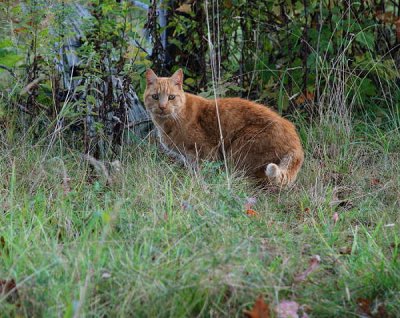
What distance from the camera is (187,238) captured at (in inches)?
125

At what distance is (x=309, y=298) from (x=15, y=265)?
45.6 inches

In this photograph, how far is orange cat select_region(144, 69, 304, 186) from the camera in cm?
484

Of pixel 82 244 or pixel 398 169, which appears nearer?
pixel 82 244

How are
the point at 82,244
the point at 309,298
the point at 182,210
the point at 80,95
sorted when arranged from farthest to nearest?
the point at 80,95 → the point at 182,210 → the point at 82,244 → the point at 309,298

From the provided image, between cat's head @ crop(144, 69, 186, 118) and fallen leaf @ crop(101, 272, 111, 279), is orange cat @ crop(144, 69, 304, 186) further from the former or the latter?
fallen leaf @ crop(101, 272, 111, 279)

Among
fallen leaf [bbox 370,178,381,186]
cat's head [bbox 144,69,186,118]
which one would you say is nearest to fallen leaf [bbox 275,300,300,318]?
fallen leaf [bbox 370,178,381,186]

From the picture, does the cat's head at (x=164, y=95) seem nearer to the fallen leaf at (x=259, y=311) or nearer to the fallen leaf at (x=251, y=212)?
the fallen leaf at (x=251, y=212)

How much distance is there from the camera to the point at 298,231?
3.73 meters

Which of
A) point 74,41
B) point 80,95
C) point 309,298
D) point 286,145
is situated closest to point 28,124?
point 80,95

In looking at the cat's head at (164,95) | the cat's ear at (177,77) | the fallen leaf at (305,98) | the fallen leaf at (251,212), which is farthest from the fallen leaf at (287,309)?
the fallen leaf at (305,98)

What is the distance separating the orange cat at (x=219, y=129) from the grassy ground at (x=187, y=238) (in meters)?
0.21

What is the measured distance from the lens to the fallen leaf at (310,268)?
2.89m

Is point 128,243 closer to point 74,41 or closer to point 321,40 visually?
point 74,41

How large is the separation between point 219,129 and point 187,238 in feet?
6.16
